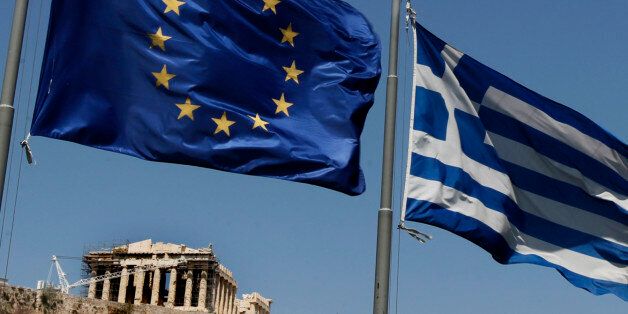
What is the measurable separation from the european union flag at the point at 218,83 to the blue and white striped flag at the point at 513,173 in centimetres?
79

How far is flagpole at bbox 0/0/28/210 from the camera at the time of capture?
9891mm

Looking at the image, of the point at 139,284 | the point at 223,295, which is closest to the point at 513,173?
the point at 139,284

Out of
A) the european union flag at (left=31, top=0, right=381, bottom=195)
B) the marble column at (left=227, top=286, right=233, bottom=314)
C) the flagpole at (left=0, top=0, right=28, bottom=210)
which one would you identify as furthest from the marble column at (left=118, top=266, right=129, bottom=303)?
the flagpole at (left=0, top=0, right=28, bottom=210)

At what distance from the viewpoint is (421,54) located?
13227 millimetres

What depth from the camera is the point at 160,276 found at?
106 m

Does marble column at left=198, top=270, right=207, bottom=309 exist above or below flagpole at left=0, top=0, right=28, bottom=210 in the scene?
above

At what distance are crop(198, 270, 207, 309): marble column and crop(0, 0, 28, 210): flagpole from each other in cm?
9287

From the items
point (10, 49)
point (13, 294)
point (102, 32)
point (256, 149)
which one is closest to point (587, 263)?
point (256, 149)

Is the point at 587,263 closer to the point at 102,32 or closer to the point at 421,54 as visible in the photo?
the point at 421,54

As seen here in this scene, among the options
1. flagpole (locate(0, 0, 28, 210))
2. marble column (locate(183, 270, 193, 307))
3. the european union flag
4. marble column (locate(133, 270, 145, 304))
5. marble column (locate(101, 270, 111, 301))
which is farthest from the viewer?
marble column (locate(101, 270, 111, 301))

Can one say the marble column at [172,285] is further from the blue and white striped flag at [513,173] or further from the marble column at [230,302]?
the blue and white striped flag at [513,173]

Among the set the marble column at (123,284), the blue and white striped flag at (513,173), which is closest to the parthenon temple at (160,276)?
the marble column at (123,284)

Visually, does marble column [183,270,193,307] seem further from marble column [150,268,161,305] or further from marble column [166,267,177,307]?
marble column [150,268,161,305]

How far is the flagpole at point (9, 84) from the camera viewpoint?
9891 millimetres
